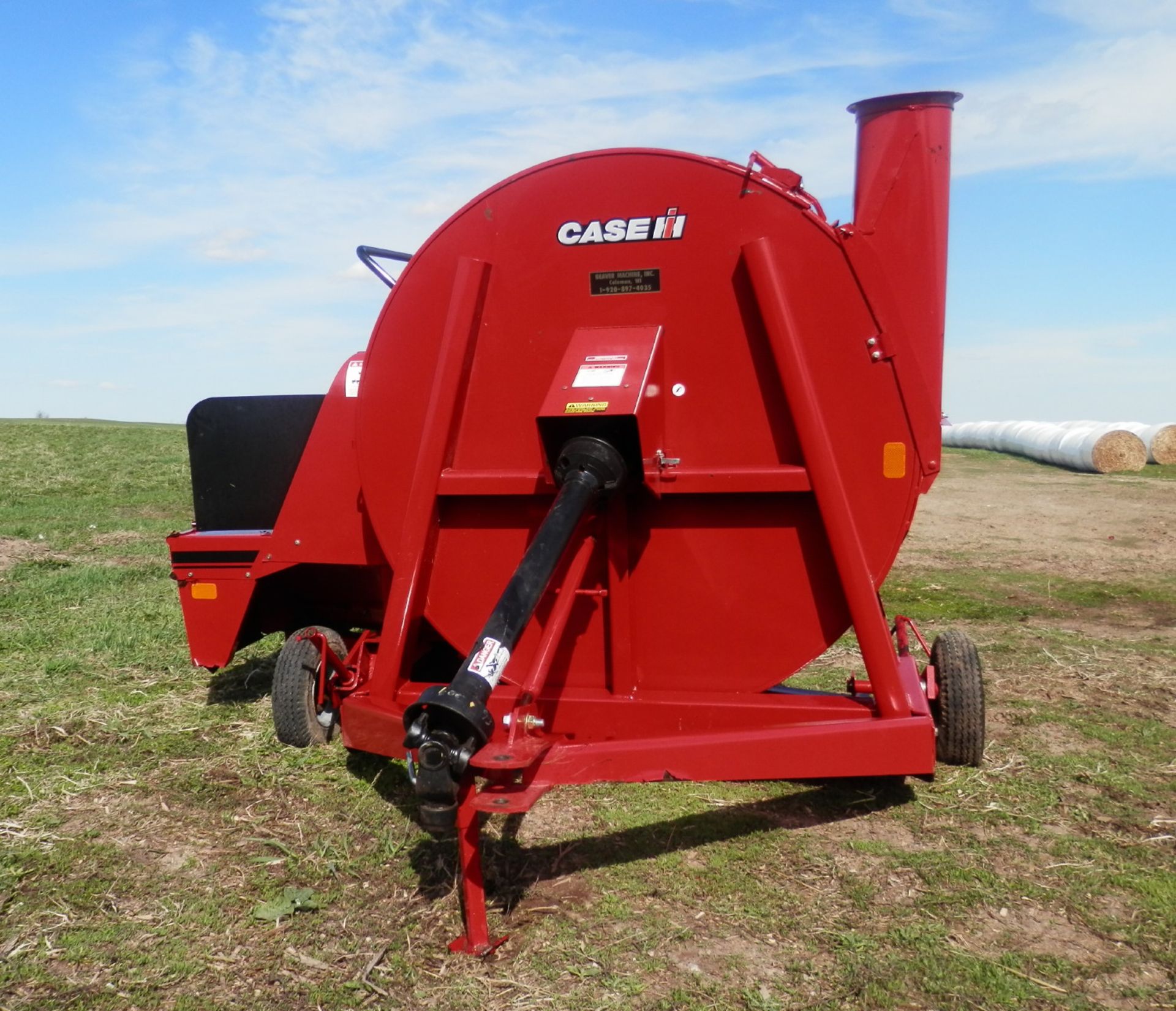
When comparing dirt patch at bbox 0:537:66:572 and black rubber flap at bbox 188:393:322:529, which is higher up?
black rubber flap at bbox 188:393:322:529

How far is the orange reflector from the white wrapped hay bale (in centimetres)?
1989

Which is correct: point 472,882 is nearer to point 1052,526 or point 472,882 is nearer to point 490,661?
point 490,661

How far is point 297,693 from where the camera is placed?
4641mm

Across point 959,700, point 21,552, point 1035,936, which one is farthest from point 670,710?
point 21,552

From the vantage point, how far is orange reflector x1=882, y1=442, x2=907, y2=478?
3666 millimetres

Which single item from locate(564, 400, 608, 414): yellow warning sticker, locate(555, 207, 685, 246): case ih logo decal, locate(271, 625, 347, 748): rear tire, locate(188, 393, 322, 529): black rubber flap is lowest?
locate(271, 625, 347, 748): rear tire

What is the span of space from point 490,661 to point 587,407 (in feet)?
3.24

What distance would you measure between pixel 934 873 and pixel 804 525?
122cm

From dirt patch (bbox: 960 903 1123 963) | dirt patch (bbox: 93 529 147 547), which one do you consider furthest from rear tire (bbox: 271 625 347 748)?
dirt patch (bbox: 93 529 147 547)

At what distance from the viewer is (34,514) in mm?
13203

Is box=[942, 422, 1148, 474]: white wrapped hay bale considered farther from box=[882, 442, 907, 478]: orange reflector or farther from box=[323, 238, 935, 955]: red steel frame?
box=[882, 442, 907, 478]: orange reflector

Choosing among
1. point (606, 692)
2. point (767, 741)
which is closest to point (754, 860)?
point (767, 741)

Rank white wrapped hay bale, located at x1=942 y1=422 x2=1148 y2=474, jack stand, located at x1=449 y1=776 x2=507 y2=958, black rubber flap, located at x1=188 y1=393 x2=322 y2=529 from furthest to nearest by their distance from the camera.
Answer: white wrapped hay bale, located at x1=942 y1=422 x2=1148 y2=474 → black rubber flap, located at x1=188 y1=393 x2=322 y2=529 → jack stand, located at x1=449 y1=776 x2=507 y2=958

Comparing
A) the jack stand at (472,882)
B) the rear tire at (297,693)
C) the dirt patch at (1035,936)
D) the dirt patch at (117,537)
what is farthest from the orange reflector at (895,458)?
the dirt patch at (117,537)
